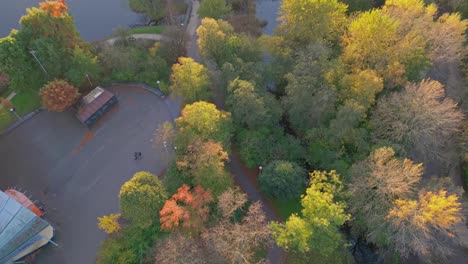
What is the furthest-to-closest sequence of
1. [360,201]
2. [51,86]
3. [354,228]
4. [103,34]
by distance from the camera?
1. [103,34]
2. [51,86]
3. [354,228]
4. [360,201]

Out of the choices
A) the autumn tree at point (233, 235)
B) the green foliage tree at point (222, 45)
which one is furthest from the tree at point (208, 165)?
the green foliage tree at point (222, 45)

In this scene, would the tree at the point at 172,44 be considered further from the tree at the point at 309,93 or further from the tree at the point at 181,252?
the tree at the point at 181,252

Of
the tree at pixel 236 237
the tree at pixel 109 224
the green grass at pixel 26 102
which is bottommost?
the tree at pixel 109 224

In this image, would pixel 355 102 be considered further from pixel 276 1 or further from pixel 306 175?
pixel 276 1

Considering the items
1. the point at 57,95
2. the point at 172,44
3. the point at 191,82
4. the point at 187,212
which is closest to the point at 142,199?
the point at 187,212

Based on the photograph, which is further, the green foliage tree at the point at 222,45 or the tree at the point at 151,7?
the tree at the point at 151,7

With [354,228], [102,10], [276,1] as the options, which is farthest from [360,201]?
[102,10]

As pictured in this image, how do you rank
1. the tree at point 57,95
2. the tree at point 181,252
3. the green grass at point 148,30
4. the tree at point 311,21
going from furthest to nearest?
the green grass at point 148,30 → the tree at point 57,95 → the tree at point 311,21 → the tree at point 181,252
